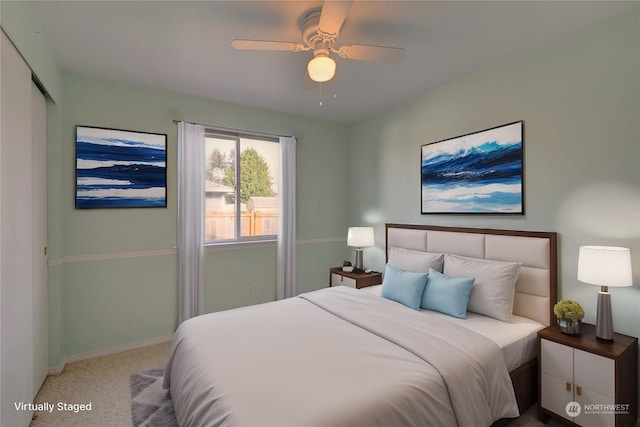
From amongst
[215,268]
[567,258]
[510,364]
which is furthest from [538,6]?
[215,268]

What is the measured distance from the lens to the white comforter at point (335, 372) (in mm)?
1370

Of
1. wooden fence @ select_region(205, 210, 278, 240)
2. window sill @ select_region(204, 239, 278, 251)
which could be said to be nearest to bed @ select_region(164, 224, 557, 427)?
window sill @ select_region(204, 239, 278, 251)

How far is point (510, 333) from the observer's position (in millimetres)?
2146

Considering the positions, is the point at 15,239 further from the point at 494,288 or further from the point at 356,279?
the point at 494,288

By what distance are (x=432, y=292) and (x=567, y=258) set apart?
101 cm

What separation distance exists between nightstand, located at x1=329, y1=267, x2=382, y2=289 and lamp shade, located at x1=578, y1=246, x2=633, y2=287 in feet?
7.04

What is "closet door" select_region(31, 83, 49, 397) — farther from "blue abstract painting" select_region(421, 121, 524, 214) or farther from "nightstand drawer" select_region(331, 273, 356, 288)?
"blue abstract painting" select_region(421, 121, 524, 214)

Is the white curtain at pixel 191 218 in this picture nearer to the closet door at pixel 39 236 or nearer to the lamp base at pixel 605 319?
the closet door at pixel 39 236

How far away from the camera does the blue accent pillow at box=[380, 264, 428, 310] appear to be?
Answer: 102 inches

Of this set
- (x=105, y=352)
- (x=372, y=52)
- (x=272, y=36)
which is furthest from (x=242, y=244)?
(x=372, y=52)

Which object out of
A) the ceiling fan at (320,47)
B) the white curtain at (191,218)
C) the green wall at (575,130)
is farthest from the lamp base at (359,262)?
the ceiling fan at (320,47)

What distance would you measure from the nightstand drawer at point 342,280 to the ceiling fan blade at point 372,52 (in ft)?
8.13

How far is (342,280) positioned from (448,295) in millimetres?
1684

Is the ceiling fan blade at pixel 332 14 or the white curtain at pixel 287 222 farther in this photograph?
the white curtain at pixel 287 222
